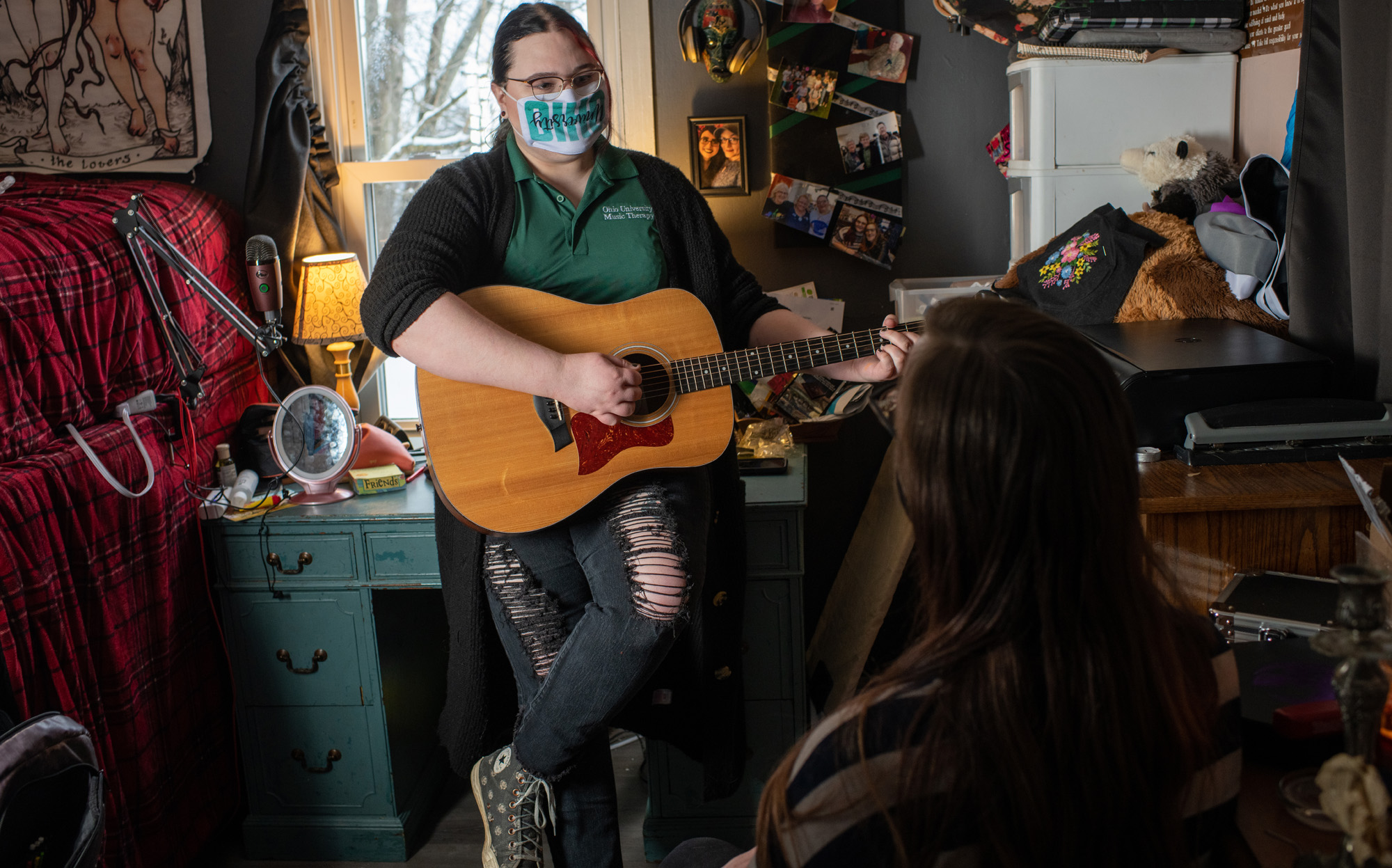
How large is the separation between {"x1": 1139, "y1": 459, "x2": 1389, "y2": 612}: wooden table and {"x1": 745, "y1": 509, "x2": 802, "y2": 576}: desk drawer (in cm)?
74

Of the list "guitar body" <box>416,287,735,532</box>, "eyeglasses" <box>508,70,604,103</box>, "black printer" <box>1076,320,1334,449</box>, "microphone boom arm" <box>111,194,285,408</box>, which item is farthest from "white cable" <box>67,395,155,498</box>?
"black printer" <box>1076,320,1334,449</box>

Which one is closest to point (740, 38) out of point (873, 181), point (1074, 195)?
point (873, 181)

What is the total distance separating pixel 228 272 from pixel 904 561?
164cm

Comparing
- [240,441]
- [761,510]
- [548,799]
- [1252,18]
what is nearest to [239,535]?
[240,441]

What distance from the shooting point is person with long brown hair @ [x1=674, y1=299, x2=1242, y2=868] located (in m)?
0.69

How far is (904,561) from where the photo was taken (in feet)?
6.91

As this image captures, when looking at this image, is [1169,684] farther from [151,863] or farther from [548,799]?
[151,863]

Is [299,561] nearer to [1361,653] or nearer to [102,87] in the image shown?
[102,87]

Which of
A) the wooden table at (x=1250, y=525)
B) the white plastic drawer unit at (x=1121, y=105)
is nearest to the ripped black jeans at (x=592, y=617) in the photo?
the wooden table at (x=1250, y=525)

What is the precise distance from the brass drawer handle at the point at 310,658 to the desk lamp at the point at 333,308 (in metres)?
0.57

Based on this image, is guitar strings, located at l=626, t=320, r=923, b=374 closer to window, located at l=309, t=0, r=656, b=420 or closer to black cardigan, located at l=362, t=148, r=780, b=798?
black cardigan, located at l=362, t=148, r=780, b=798

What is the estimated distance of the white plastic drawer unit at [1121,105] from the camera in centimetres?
210

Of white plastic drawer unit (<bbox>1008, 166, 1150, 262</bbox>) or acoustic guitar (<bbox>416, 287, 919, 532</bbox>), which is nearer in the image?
acoustic guitar (<bbox>416, 287, 919, 532</bbox>)

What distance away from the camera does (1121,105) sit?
2.12 m
